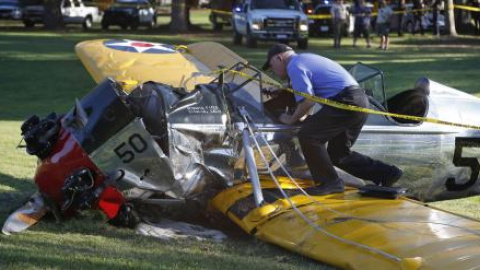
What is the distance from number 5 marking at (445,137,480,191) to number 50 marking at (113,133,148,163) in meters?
3.18

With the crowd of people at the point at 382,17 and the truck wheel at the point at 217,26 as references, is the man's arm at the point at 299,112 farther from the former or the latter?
the truck wheel at the point at 217,26

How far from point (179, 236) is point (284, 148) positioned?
1.35m

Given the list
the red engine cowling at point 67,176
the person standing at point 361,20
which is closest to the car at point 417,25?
the person standing at point 361,20

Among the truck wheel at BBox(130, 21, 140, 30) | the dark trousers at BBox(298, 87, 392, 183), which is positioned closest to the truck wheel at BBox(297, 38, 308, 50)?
the truck wheel at BBox(130, 21, 140, 30)

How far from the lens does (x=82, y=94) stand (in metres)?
19.5

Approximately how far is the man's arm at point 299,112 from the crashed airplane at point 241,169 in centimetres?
7

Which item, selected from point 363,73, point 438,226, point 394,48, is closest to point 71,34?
point 394,48

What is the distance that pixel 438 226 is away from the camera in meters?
6.46

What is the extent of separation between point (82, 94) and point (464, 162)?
12674 mm

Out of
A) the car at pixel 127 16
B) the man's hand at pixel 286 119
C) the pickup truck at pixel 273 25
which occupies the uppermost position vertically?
the man's hand at pixel 286 119

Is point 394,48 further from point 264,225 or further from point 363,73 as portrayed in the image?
point 264,225

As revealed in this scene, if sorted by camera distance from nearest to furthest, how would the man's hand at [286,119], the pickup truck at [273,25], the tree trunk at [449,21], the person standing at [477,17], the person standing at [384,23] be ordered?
the man's hand at [286,119], the person standing at [384,23], the pickup truck at [273,25], the tree trunk at [449,21], the person standing at [477,17]

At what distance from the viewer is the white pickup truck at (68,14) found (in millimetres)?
43781

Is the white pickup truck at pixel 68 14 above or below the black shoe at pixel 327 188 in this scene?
below
